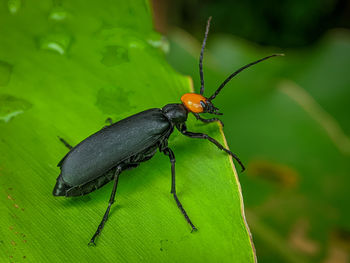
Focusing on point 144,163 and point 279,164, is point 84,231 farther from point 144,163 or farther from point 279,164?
point 279,164

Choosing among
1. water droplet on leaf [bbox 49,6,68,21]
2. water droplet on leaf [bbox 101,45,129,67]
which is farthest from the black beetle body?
water droplet on leaf [bbox 49,6,68,21]

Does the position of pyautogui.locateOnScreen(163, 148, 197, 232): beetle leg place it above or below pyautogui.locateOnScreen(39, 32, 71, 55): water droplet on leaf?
below

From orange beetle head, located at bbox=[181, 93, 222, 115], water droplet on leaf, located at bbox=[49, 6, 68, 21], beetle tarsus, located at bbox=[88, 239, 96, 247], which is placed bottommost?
beetle tarsus, located at bbox=[88, 239, 96, 247]

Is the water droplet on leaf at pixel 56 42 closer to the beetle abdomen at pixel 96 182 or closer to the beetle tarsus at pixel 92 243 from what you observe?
the beetle abdomen at pixel 96 182

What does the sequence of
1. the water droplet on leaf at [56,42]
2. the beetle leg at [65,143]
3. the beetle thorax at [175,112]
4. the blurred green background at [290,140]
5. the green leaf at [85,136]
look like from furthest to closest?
the blurred green background at [290,140] → the beetle thorax at [175,112] → the water droplet on leaf at [56,42] → the beetle leg at [65,143] → the green leaf at [85,136]

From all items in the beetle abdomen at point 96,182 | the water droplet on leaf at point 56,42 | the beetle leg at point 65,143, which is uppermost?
the water droplet on leaf at point 56,42

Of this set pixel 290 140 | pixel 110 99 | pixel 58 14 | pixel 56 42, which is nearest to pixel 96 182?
pixel 110 99

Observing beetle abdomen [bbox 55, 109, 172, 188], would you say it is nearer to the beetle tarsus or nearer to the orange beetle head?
the orange beetle head

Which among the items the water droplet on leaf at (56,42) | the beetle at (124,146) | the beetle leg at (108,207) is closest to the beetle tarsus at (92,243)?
the beetle leg at (108,207)
